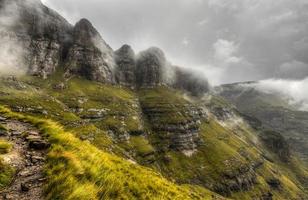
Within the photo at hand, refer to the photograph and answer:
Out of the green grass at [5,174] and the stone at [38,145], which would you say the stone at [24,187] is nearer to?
the green grass at [5,174]

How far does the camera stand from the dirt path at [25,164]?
8867 millimetres

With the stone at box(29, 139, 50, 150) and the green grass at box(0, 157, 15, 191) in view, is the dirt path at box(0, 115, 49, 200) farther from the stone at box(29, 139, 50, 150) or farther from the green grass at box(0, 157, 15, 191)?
the green grass at box(0, 157, 15, 191)

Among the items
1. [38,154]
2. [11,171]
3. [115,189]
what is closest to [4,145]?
[38,154]

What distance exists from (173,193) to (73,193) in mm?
12055

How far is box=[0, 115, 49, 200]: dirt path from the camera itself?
29.1 ft

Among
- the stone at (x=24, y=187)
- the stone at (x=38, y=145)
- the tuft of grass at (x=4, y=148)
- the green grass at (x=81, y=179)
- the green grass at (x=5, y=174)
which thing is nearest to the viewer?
the green grass at (x=81, y=179)

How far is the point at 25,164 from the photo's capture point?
11.5 metres

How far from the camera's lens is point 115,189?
11727 mm

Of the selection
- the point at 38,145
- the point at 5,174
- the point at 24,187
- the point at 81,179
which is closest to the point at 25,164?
the point at 5,174

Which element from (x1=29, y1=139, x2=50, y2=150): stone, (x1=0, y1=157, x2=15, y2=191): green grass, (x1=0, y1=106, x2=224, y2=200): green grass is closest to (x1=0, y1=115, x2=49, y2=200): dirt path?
(x1=29, y1=139, x2=50, y2=150): stone

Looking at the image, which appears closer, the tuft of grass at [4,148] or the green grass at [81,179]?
the green grass at [81,179]

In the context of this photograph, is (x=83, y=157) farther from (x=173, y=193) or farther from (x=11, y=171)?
(x=173, y=193)

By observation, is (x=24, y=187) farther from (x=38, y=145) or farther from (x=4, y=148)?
(x=38, y=145)

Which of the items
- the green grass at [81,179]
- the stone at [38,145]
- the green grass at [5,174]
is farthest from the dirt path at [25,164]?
the green grass at [81,179]
